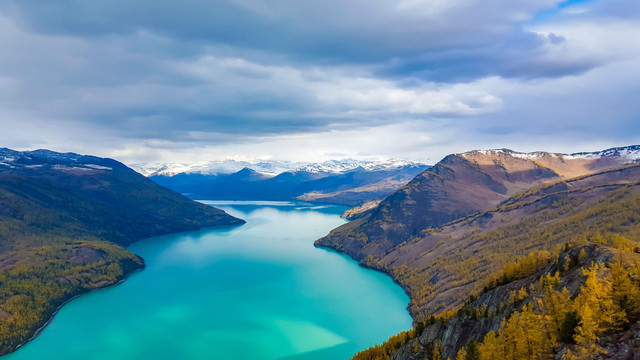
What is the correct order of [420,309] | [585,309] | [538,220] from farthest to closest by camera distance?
[538,220], [420,309], [585,309]

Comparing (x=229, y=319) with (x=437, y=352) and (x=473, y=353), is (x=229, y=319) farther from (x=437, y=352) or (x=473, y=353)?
(x=473, y=353)

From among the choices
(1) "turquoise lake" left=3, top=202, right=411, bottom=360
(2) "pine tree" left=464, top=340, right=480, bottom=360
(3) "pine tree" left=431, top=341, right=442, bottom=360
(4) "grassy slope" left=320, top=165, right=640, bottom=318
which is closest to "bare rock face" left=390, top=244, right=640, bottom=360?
(3) "pine tree" left=431, top=341, right=442, bottom=360

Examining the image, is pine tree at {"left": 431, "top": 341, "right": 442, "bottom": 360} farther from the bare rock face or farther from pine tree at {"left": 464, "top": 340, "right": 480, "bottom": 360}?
pine tree at {"left": 464, "top": 340, "right": 480, "bottom": 360}

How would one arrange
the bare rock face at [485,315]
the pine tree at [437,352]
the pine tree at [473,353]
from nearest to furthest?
the pine tree at [473,353], the bare rock face at [485,315], the pine tree at [437,352]

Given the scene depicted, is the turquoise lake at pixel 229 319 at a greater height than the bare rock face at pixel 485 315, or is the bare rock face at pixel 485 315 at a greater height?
the bare rock face at pixel 485 315

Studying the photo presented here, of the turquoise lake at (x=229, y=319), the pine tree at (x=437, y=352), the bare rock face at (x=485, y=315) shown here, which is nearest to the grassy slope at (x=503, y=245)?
the turquoise lake at (x=229, y=319)

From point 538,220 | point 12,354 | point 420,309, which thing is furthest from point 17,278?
point 538,220

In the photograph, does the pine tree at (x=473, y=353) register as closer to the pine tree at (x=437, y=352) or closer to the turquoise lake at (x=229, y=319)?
the pine tree at (x=437, y=352)

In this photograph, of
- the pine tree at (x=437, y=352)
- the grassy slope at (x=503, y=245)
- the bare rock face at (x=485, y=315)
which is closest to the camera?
the bare rock face at (x=485, y=315)

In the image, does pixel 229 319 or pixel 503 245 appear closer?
pixel 229 319

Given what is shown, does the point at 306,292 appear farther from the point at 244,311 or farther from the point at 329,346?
the point at 329,346

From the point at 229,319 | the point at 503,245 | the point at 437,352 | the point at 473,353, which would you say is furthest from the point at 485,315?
the point at 503,245
